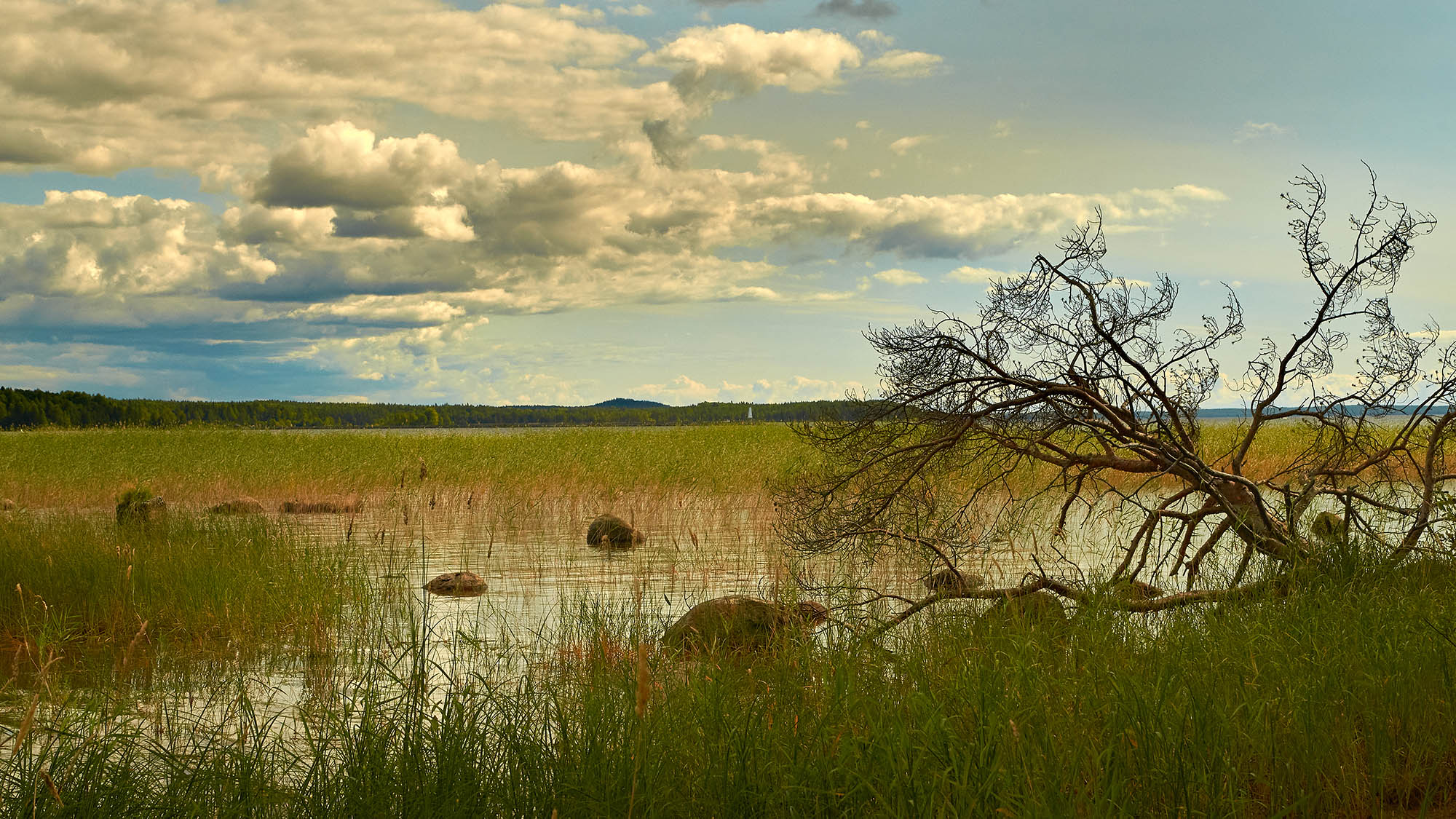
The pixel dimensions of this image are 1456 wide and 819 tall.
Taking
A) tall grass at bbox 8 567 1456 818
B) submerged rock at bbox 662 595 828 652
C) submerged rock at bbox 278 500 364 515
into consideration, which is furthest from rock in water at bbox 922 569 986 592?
submerged rock at bbox 278 500 364 515

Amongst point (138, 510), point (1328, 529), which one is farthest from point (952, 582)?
point (138, 510)

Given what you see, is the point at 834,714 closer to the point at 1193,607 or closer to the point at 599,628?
the point at 599,628

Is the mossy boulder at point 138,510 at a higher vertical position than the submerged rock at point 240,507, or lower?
higher

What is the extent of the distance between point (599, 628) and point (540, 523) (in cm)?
951

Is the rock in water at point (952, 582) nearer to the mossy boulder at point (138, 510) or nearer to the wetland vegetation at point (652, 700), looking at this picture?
the wetland vegetation at point (652, 700)

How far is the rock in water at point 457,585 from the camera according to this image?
35.5 ft

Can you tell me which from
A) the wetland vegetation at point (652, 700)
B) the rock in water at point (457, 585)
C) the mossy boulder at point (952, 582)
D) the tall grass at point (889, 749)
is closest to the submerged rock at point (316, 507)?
the wetland vegetation at point (652, 700)

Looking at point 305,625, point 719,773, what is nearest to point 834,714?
point 719,773

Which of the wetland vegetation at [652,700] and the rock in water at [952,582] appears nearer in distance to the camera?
the wetland vegetation at [652,700]

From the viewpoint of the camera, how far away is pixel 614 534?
48.3 ft

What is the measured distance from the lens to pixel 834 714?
4.79 m

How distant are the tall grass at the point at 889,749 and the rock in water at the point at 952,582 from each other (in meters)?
1.84

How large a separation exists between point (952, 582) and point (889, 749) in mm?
4417

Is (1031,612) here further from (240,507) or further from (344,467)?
(344,467)
